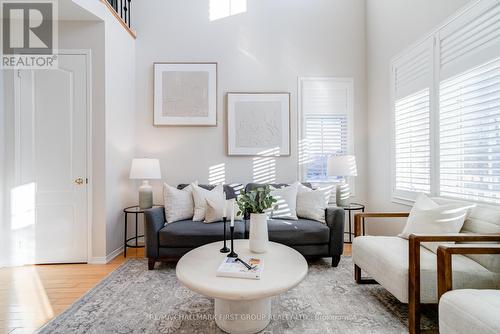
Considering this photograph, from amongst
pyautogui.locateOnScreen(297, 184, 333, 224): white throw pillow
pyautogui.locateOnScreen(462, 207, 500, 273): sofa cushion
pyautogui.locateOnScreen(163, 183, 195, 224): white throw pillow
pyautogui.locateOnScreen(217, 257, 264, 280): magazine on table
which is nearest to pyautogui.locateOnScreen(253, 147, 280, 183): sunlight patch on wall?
pyautogui.locateOnScreen(297, 184, 333, 224): white throw pillow

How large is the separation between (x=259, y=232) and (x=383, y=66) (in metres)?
2.84

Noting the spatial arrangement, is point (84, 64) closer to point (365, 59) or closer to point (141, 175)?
point (141, 175)

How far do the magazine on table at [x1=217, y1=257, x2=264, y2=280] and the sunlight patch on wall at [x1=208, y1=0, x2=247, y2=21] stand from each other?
3.38 m

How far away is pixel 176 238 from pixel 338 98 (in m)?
2.89

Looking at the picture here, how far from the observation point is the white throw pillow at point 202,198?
299 cm

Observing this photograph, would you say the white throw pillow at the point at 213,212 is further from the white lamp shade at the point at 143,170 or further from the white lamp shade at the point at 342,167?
the white lamp shade at the point at 342,167

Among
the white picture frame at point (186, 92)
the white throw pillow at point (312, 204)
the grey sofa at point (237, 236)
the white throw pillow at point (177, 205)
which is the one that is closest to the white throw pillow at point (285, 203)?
the white throw pillow at point (312, 204)

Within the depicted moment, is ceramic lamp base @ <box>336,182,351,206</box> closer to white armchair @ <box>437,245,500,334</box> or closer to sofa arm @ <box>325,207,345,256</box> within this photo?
sofa arm @ <box>325,207,345,256</box>

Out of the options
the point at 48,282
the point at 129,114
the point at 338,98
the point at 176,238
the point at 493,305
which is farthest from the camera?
the point at 338,98

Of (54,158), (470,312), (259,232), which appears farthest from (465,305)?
(54,158)

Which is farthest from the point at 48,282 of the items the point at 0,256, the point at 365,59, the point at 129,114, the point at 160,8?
the point at 365,59

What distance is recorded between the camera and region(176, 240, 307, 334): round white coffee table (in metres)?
1.43

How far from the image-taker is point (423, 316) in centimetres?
188

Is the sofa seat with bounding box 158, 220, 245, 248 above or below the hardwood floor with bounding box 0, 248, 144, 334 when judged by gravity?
above
